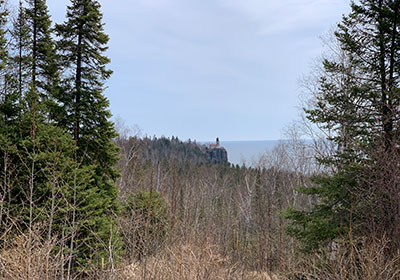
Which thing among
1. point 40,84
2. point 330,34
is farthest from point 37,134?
point 330,34

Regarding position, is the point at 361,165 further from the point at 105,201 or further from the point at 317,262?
the point at 105,201

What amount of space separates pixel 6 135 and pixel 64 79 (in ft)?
13.2

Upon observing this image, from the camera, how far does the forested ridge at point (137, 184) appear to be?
707cm

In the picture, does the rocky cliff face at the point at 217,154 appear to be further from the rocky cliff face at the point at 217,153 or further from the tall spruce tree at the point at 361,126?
the tall spruce tree at the point at 361,126

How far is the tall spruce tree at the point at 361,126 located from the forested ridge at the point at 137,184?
0.14 feet

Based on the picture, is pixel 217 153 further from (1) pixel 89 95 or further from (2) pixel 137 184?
(2) pixel 137 184

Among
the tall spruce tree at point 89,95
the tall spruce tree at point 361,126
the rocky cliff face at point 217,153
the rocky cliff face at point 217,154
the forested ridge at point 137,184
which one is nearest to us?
the forested ridge at point 137,184

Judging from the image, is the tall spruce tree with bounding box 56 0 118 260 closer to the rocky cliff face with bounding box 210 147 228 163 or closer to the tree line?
the tree line

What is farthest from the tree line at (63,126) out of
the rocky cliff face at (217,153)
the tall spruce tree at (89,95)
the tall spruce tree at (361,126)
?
the rocky cliff face at (217,153)

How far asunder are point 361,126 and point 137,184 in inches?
295

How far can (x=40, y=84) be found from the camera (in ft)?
50.9

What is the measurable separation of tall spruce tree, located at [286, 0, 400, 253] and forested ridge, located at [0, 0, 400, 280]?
0.04m

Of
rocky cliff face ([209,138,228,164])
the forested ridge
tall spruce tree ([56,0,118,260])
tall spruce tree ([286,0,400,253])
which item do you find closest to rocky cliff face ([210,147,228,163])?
rocky cliff face ([209,138,228,164])

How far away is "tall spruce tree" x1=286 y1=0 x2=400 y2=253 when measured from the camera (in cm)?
952
